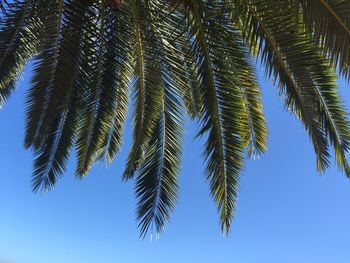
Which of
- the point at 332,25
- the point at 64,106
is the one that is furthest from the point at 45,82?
the point at 332,25

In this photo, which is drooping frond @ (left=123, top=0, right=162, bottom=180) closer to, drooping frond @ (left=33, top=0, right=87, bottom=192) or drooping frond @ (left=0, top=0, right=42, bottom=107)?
drooping frond @ (left=33, top=0, right=87, bottom=192)

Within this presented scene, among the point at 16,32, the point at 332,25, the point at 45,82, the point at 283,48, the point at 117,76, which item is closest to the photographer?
the point at 332,25

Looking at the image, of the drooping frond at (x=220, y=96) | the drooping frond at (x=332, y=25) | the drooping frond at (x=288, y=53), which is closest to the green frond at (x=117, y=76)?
the drooping frond at (x=220, y=96)

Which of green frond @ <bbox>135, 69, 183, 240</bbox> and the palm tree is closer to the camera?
the palm tree

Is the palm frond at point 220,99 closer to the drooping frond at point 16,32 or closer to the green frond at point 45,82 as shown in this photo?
the green frond at point 45,82

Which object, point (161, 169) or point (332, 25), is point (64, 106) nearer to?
point (161, 169)

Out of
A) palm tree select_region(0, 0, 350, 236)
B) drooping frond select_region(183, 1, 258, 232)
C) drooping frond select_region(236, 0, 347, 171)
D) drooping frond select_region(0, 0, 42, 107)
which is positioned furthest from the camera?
drooping frond select_region(0, 0, 42, 107)

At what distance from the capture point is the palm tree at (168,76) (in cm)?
737

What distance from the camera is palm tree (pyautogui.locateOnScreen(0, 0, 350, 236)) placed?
24.2ft

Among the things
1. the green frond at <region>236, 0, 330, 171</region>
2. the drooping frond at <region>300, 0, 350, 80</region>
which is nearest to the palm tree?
the green frond at <region>236, 0, 330, 171</region>

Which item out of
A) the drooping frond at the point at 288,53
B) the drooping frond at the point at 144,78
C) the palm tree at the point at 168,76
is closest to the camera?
the drooping frond at the point at 288,53

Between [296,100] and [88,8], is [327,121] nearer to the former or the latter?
[296,100]

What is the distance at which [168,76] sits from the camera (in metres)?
8.63

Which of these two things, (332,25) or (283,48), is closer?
(332,25)
